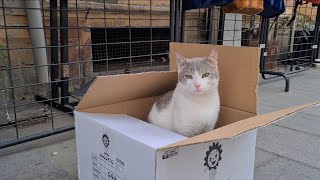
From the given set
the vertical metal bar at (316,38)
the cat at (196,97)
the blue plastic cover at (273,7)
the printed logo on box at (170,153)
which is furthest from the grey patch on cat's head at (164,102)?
the vertical metal bar at (316,38)

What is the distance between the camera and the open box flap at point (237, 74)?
97cm

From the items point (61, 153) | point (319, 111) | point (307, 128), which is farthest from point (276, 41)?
point (61, 153)

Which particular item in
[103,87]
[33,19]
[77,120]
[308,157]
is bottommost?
[308,157]

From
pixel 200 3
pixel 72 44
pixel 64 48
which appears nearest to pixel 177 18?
pixel 200 3

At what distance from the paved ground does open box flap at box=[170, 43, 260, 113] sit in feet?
1.62

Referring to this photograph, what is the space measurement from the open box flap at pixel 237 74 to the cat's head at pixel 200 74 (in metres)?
0.05

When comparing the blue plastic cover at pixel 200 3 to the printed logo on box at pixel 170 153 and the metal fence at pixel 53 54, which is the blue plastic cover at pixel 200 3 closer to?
the metal fence at pixel 53 54

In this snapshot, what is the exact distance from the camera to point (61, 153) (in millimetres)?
1586

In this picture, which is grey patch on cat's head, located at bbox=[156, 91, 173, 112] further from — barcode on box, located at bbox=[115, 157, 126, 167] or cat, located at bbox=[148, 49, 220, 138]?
barcode on box, located at bbox=[115, 157, 126, 167]

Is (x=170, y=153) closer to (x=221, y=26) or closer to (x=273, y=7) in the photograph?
(x=273, y=7)

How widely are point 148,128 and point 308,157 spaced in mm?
1099

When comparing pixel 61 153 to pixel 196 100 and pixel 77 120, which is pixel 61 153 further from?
pixel 196 100

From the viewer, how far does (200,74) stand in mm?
1045

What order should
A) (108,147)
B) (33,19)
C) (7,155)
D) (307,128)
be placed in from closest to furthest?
(108,147)
(7,155)
(307,128)
(33,19)
